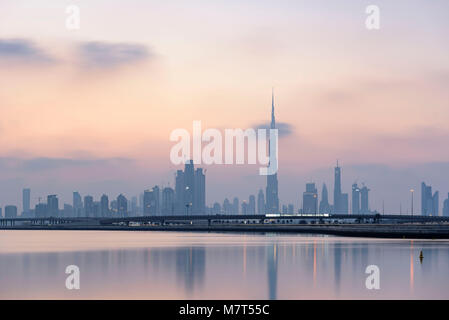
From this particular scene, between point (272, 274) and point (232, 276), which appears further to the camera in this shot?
point (272, 274)

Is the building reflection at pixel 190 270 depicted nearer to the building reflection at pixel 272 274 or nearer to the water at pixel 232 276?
the water at pixel 232 276

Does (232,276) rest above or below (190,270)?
above

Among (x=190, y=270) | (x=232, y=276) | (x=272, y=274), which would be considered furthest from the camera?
(x=190, y=270)

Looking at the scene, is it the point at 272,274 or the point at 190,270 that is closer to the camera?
the point at 272,274

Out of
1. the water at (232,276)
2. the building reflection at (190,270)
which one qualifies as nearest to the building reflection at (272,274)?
the water at (232,276)

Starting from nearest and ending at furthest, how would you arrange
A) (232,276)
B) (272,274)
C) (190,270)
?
(232,276) → (272,274) → (190,270)

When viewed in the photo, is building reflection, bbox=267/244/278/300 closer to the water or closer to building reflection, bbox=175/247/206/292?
the water

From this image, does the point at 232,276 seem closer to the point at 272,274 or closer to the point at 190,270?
the point at 272,274

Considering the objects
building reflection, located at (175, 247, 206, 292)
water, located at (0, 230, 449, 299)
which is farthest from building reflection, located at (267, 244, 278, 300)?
building reflection, located at (175, 247, 206, 292)

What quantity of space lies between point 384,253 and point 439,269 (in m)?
25.2

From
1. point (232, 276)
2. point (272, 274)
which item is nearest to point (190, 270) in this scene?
point (232, 276)

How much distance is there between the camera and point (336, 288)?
176 feet
